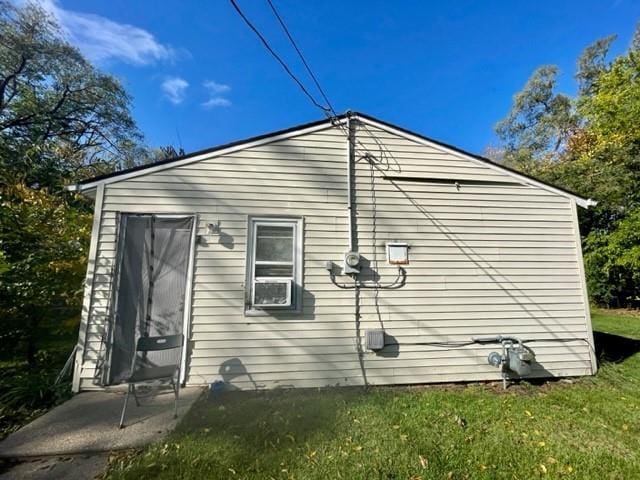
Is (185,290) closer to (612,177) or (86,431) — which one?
(86,431)

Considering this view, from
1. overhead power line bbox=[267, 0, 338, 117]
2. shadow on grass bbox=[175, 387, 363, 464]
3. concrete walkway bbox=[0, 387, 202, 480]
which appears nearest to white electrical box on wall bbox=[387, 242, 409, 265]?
shadow on grass bbox=[175, 387, 363, 464]

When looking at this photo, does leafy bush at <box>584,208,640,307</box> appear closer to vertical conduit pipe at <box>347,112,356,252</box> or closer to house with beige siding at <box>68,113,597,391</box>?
house with beige siding at <box>68,113,597,391</box>

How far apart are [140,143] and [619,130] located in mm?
21065

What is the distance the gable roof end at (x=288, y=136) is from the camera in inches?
167

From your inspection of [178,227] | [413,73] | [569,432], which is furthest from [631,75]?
[178,227]

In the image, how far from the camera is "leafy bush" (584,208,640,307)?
10.0m

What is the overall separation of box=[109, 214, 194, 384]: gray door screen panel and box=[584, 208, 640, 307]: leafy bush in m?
13.7

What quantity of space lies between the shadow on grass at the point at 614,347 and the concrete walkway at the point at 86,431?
6.90m

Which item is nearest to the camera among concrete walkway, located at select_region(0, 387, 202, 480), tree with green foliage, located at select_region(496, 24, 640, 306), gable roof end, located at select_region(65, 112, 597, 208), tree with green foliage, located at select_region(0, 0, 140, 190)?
concrete walkway, located at select_region(0, 387, 202, 480)

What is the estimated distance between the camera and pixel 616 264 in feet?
34.0

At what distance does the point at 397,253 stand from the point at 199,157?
3.39m

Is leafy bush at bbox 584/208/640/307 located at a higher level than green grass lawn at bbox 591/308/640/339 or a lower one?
higher

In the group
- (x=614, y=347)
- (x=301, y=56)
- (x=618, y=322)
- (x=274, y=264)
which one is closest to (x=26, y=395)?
(x=274, y=264)

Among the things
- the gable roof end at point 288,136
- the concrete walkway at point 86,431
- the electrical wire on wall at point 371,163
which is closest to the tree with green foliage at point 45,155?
the gable roof end at point 288,136
